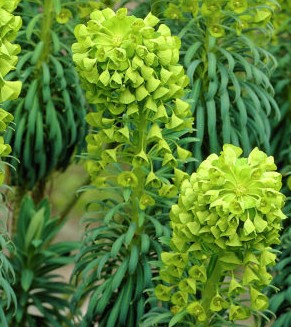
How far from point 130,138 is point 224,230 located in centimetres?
68

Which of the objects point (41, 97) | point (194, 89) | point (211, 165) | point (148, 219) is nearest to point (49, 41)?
point (41, 97)

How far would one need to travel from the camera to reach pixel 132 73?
3.35m

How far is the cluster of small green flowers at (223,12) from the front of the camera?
4.02 metres

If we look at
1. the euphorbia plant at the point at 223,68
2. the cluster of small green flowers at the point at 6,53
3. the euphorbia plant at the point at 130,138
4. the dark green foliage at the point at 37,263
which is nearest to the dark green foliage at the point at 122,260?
the euphorbia plant at the point at 130,138

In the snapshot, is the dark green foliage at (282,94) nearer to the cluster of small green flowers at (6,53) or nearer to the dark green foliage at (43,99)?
the dark green foliage at (43,99)

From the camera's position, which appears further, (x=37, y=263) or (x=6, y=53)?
(x=37, y=263)

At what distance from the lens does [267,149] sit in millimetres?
4332

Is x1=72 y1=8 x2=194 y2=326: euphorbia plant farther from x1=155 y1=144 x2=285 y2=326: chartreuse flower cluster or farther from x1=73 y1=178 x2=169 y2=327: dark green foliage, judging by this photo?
x1=155 y1=144 x2=285 y2=326: chartreuse flower cluster

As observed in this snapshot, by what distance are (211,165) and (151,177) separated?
403mm

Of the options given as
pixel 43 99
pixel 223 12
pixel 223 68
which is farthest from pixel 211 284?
pixel 43 99

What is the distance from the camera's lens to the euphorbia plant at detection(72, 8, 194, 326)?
3.37 m

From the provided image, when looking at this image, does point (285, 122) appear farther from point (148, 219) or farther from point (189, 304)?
point (189, 304)

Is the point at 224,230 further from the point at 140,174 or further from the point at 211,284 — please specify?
the point at 140,174

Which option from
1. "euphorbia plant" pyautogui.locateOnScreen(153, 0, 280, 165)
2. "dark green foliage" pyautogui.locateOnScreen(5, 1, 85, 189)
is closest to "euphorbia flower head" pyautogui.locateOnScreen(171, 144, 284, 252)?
"euphorbia plant" pyautogui.locateOnScreen(153, 0, 280, 165)
